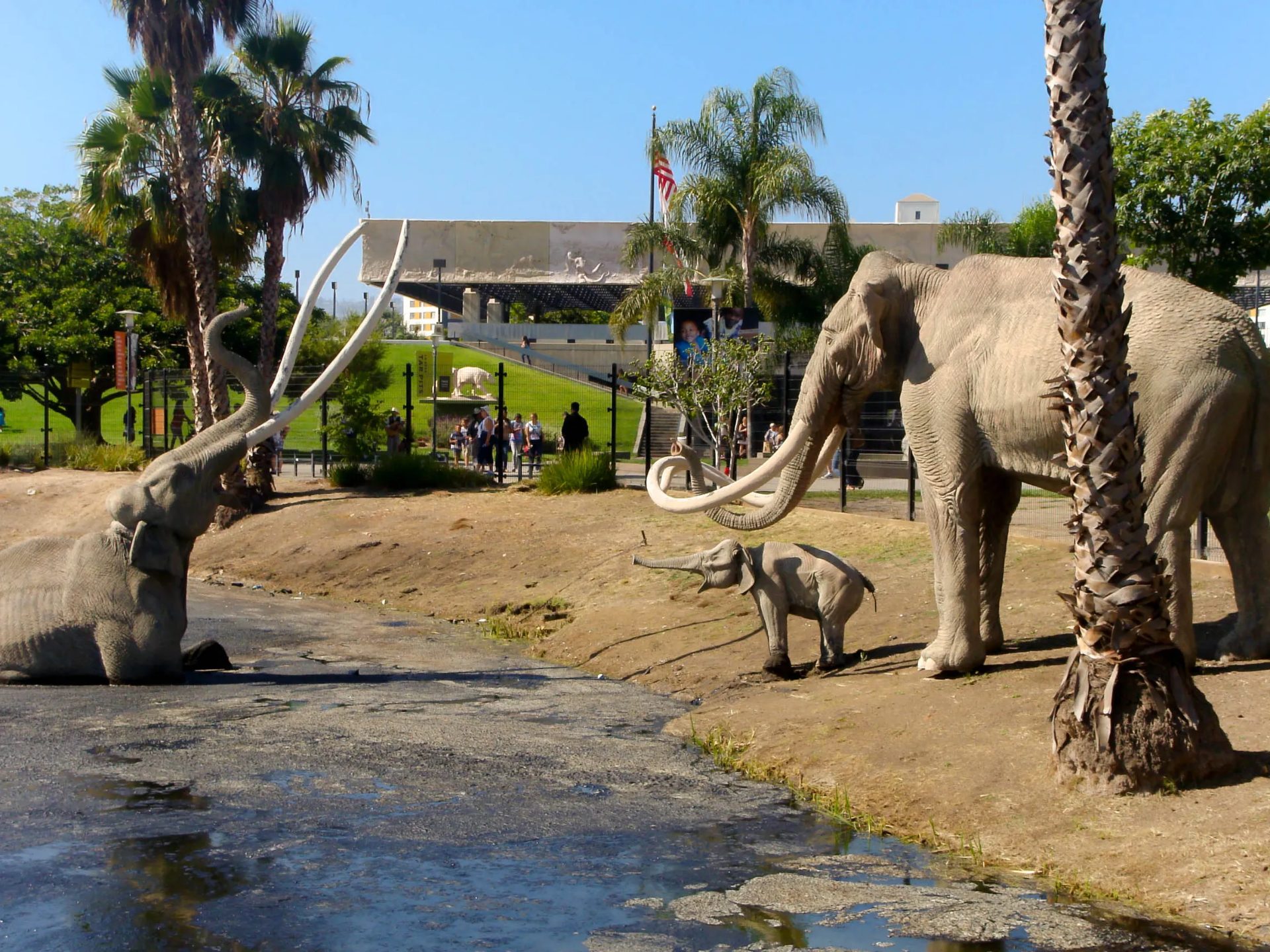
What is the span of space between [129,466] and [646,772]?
2272cm

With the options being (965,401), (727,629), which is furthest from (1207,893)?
(727,629)

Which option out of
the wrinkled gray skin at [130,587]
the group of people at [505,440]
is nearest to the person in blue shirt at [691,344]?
the group of people at [505,440]

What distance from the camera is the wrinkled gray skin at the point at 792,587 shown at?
9.48 meters

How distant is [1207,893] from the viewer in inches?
204

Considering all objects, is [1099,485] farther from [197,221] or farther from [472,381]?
[472,381]

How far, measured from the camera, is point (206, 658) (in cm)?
1009

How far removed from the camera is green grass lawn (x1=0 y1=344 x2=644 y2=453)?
1767 inches

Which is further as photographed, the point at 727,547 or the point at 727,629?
the point at 727,629

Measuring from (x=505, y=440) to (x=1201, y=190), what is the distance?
45.2ft

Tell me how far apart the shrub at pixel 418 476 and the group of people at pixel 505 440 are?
712 millimetres

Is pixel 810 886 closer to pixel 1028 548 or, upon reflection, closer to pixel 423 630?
pixel 1028 548

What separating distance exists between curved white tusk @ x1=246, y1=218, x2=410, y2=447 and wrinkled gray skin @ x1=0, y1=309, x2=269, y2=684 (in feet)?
0.53

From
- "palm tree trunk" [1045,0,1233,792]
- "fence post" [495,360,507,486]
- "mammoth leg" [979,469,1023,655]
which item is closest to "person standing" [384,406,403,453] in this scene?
"fence post" [495,360,507,486]

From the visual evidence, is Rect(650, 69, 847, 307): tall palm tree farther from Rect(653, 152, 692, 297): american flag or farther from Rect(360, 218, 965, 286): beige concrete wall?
Rect(360, 218, 965, 286): beige concrete wall
